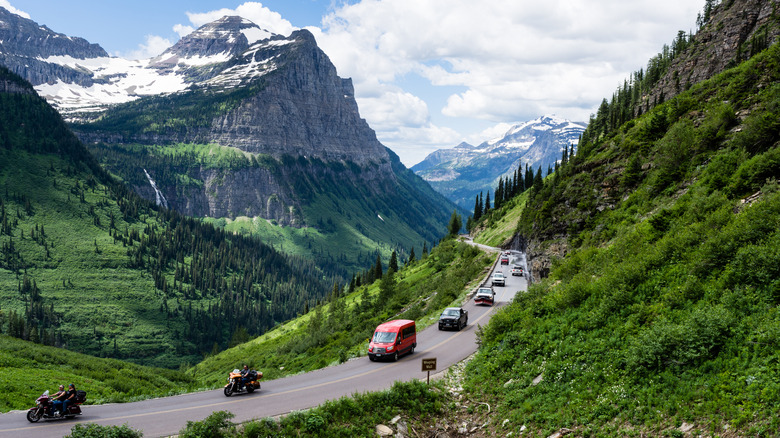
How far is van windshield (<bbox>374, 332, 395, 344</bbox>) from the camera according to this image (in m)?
31.2

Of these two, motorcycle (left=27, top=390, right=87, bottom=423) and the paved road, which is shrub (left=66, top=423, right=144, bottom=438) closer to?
the paved road

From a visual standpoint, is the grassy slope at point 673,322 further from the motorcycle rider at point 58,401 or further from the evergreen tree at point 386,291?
the evergreen tree at point 386,291

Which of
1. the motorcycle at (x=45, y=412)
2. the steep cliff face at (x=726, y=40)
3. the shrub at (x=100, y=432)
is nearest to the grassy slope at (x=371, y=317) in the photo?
the motorcycle at (x=45, y=412)

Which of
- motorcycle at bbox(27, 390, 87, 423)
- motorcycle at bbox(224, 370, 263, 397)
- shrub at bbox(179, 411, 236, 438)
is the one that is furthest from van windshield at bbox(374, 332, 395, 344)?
motorcycle at bbox(27, 390, 87, 423)

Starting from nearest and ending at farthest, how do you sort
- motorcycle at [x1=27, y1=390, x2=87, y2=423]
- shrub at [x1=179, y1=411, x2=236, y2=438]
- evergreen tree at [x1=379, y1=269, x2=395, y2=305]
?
shrub at [x1=179, y1=411, x2=236, y2=438], motorcycle at [x1=27, y1=390, x2=87, y2=423], evergreen tree at [x1=379, y1=269, x2=395, y2=305]

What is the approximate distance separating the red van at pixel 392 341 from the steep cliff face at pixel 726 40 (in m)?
74.0

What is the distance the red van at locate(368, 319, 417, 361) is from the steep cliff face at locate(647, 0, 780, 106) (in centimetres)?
7404

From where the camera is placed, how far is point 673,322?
54.2 ft

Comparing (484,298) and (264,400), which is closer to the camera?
(264,400)

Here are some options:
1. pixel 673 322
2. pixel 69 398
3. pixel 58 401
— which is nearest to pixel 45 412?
pixel 58 401

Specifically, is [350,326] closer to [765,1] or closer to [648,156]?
[648,156]

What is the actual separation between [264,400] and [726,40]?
103m

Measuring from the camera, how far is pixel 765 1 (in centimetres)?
8169

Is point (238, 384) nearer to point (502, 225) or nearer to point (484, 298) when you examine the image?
point (484, 298)
